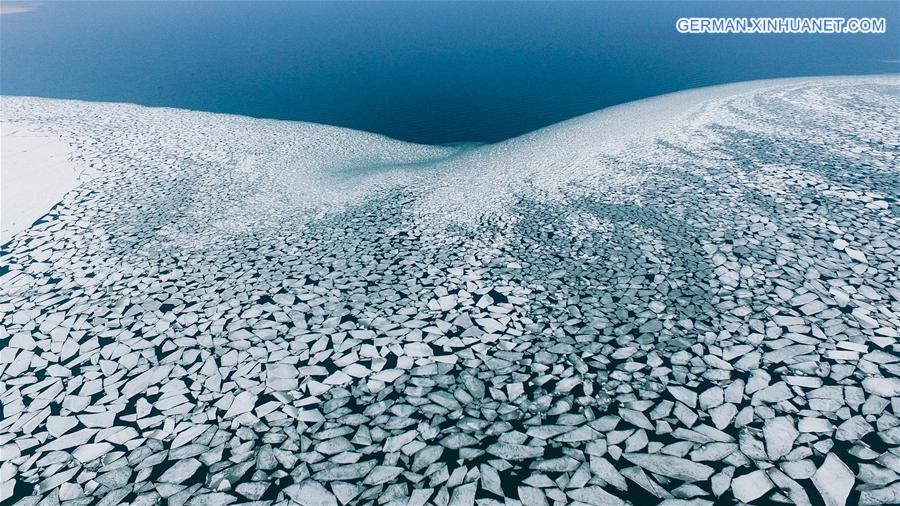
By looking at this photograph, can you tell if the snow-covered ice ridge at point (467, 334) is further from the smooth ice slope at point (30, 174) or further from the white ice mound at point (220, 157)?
the smooth ice slope at point (30, 174)

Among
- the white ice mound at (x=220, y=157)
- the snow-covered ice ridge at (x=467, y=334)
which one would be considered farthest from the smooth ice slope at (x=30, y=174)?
the snow-covered ice ridge at (x=467, y=334)

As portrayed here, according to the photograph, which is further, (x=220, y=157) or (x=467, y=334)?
(x=220, y=157)

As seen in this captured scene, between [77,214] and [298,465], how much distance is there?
6.42m

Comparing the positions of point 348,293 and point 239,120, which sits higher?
point 239,120

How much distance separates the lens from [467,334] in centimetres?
553

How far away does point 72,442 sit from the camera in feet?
14.4

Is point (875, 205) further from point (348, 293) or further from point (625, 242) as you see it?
point (348, 293)

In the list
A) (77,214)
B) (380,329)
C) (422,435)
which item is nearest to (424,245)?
(380,329)

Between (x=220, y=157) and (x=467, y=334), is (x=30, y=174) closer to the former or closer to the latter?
(x=220, y=157)

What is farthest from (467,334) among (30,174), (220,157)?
(30,174)

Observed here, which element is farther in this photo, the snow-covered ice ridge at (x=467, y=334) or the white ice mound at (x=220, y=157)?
the white ice mound at (x=220, y=157)

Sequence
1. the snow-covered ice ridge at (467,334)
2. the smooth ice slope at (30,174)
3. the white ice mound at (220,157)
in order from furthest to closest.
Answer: the white ice mound at (220,157), the smooth ice slope at (30,174), the snow-covered ice ridge at (467,334)

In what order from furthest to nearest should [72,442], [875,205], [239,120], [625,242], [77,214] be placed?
1. [239,120]
2. [77,214]
3. [875,205]
4. [625,242]
5. [72,442]

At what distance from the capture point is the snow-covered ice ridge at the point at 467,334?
159 inches
